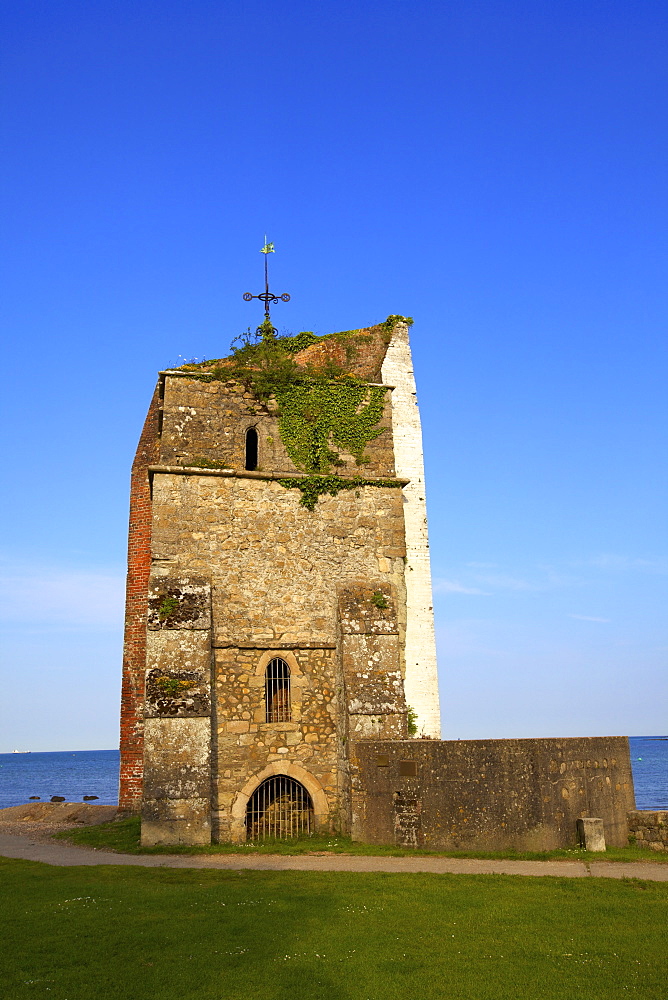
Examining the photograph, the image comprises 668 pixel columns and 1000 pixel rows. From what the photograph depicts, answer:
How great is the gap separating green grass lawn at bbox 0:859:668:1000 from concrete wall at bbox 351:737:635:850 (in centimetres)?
219

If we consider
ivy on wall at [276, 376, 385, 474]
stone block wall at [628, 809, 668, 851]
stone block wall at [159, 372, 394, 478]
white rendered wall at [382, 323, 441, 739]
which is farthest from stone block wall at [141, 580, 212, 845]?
stone block wall at [628, 809, 668, 851]

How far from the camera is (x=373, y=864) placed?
36.9ft

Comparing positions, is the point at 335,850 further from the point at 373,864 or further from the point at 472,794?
the point at 472,794

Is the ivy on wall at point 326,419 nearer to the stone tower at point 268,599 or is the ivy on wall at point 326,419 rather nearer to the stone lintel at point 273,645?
the stone tower at point 268,599

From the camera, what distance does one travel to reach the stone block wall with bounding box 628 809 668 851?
43.5 feet

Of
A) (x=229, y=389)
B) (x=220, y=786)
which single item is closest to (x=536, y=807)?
(x=220, y=786)

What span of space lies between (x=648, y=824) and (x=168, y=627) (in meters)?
8.94

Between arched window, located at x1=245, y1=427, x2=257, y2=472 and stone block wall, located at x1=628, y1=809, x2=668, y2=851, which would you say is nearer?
stone block wall, located at x1=628, y1=809, x2=668, y2=851

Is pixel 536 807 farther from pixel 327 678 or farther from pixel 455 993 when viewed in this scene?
pixel 455 993

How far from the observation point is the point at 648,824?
13.5 metres

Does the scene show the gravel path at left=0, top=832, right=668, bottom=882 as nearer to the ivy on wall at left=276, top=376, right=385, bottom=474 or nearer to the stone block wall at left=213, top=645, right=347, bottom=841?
the stone block wall at left=213, top=645, right=347, bottom=841

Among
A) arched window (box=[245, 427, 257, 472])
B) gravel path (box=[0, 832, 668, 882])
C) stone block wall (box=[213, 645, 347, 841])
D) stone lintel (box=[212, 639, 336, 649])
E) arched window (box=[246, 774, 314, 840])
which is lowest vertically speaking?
gravel path (box=[0, 832, 668, 882])

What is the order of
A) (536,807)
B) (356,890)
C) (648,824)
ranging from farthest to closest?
(648,824)
(536,807)
(356,890)

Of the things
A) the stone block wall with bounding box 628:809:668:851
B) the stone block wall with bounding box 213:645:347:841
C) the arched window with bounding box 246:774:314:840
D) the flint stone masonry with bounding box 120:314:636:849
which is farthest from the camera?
the arched window with bounding box 246:774:314:840
